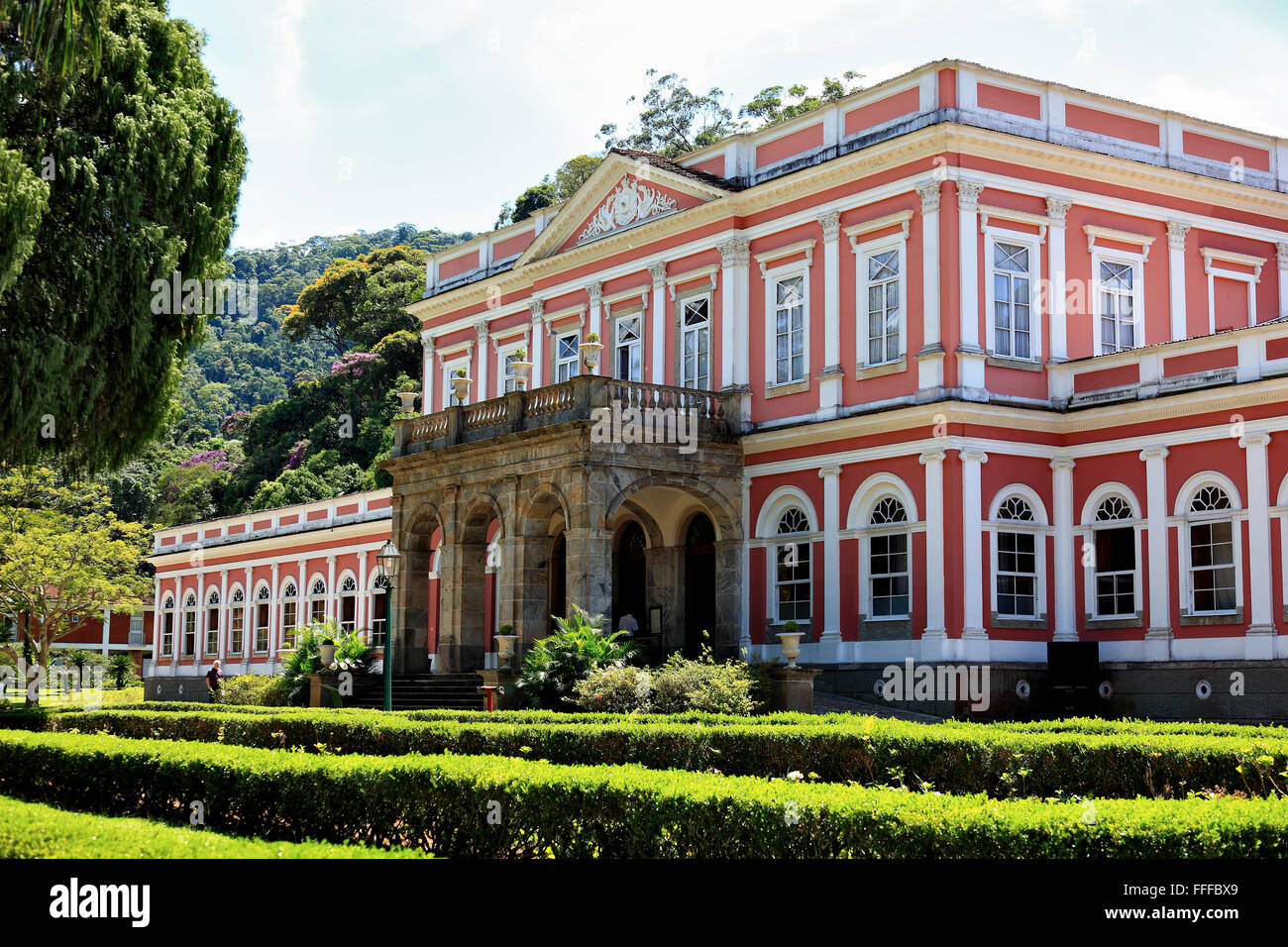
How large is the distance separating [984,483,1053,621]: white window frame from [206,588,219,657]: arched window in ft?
102

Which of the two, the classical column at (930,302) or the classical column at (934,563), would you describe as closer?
the classical column at (934,563)

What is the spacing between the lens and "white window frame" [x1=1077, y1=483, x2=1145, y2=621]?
2353cm

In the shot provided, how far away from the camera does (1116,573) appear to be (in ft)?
79.1

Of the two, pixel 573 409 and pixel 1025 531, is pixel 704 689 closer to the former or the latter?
pixel 573 409

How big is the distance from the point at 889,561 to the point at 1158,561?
445cm

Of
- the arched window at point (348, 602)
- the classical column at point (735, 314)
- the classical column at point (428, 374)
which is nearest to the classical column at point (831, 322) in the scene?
the classical column at point (735, 314)

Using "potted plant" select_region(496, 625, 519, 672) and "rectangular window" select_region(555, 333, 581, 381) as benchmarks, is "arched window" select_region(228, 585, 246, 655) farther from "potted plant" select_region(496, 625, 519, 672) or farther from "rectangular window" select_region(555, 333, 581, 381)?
"potted plant" select_region(496, 625, 519, 672)

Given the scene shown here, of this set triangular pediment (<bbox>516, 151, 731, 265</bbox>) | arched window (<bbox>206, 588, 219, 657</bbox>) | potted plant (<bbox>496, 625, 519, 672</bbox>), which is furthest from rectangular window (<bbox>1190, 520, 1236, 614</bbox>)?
arched window (<bbox>206, 588, 219, 657</bbox>)

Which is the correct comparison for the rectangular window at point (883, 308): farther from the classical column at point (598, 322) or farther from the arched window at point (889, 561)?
the classical column at point (598, 322)

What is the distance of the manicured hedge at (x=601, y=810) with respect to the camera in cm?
818

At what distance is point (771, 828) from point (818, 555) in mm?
17072

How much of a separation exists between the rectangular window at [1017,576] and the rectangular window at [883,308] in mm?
3774
